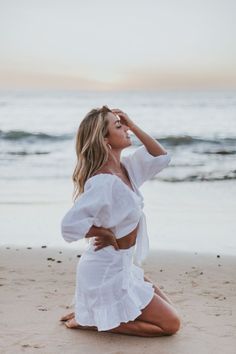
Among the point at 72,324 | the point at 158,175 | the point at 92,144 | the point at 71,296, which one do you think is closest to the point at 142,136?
the point at 92,144

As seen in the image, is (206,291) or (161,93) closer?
(206,291)

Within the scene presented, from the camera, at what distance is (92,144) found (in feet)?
15.3

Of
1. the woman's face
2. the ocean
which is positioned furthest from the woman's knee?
the ocean

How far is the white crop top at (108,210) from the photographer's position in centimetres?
447

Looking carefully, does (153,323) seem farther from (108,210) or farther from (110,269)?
(108,210)

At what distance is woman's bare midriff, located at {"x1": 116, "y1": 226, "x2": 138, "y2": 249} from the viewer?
4.79 metres

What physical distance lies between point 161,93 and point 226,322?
4447 centimetres

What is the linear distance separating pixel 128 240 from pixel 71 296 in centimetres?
119

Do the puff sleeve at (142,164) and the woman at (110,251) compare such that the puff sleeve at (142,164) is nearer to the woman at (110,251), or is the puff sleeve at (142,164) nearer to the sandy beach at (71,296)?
the woman at (110,251)

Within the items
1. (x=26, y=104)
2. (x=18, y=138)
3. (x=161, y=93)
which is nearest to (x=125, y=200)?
(x=18, y=138)

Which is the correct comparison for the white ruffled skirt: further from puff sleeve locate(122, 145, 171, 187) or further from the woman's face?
the woman's face

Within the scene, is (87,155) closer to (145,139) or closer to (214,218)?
(145,139)

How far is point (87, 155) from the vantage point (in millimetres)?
4719

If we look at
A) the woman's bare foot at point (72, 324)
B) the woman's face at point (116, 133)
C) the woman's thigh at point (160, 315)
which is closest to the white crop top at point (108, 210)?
the woman's face at point (116, 133)
